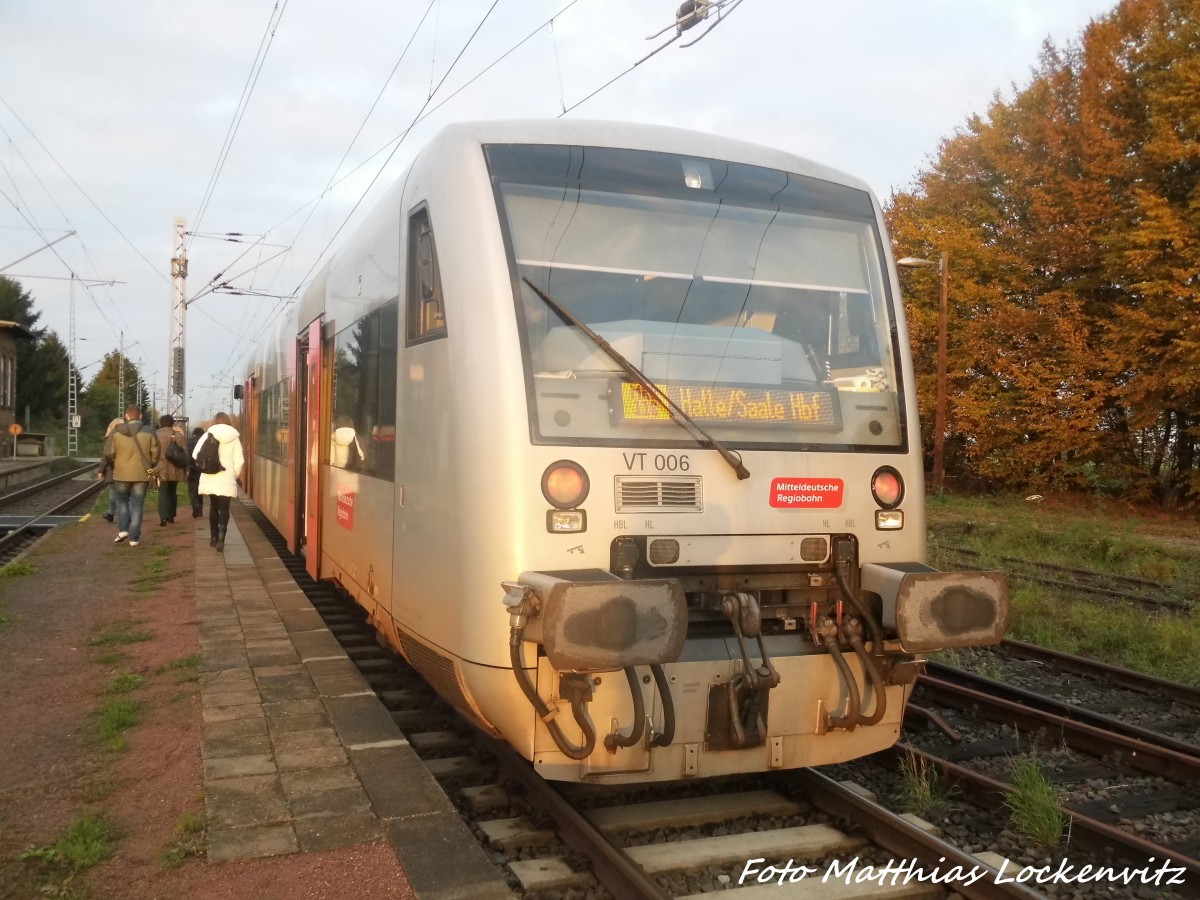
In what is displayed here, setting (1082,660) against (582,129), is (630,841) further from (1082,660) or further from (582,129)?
(1082,660)

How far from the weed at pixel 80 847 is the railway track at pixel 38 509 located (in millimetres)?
11308

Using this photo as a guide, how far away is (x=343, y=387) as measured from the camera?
7402 mm

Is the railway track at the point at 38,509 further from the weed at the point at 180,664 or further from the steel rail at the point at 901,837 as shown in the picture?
the steel rail at the point at 901,837

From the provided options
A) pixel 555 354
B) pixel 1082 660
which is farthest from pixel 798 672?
pixel 1082 660

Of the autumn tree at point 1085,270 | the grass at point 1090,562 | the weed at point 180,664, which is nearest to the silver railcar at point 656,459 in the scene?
the weed at point 180,664

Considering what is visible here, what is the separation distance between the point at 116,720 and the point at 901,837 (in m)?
3.98

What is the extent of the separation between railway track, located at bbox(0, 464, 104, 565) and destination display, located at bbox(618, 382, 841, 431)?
488 inches

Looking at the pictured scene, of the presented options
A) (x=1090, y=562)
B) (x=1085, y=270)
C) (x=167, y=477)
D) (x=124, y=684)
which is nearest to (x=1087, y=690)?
(x=124, y=684)

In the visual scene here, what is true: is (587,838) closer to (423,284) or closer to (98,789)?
(98,789)

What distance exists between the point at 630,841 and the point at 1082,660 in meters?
5.08

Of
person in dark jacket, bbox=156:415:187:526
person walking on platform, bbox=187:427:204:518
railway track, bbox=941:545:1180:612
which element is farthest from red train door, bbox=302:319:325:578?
person walking on platform, bbox=187:427:204:518

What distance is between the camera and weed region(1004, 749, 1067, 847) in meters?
4.48

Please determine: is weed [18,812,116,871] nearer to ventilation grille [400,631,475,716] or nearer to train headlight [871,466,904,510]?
ventilation grille [400,631,475,716]

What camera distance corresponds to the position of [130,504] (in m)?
13.7
